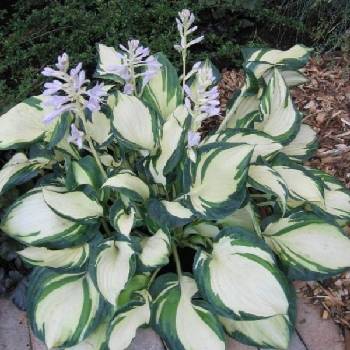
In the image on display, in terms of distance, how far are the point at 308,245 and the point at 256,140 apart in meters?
0.38

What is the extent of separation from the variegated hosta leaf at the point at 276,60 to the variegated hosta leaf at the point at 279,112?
0.11 meters

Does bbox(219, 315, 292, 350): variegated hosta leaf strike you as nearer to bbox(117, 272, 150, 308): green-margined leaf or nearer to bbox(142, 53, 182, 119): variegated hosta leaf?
bbox(117, 272, 150, 308): green-margined leaf

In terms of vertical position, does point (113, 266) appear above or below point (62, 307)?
above

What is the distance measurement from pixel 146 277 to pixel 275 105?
2.52ft

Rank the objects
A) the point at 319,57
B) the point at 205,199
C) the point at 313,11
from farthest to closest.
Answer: the point at 313,11
the point at 319,57
the point at 205,199

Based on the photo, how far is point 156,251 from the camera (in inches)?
68.8

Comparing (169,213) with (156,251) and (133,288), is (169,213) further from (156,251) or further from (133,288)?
(133,288)

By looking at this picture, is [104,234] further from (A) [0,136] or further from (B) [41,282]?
(A) [0,136]

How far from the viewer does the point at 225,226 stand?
1.93 m

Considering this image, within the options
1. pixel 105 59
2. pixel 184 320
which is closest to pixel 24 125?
pixel 105 59

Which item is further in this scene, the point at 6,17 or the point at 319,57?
the point at 6,17

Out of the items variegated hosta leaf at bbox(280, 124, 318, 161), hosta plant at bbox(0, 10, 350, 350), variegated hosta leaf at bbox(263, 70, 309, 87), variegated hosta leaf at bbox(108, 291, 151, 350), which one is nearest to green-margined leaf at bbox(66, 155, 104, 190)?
hosta plant at bbox(0, 10, 350, 350)

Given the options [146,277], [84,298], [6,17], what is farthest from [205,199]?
[6,17]

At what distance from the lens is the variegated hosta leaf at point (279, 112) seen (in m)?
2.01
